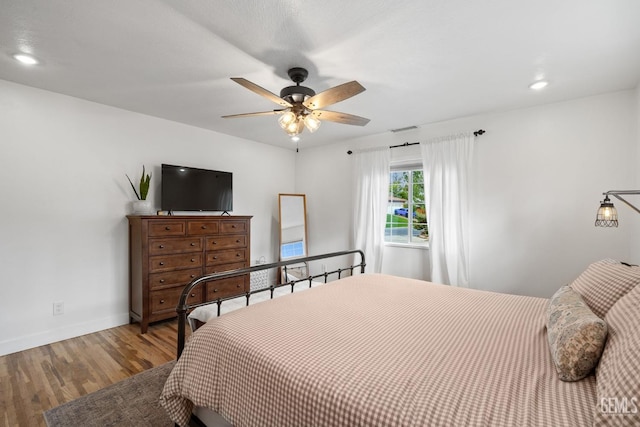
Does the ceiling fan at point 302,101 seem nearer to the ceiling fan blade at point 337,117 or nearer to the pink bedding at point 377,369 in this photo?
A: the ceiling fan blade at point 337,117

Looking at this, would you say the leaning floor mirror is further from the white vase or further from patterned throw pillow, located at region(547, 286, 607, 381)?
patterned throw pillow, located at region(547, 286, 607, 381)

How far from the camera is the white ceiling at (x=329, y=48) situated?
63.2 inches

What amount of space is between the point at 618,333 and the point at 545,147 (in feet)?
8.84

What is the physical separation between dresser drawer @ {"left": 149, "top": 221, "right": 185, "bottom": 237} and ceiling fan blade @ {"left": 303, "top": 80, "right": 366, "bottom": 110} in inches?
83.3

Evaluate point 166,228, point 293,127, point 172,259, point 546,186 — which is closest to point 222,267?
point 172,259

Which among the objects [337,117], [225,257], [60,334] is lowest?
[60,334]

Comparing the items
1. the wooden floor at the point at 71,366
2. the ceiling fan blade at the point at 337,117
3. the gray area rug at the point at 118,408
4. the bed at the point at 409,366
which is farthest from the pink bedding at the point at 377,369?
the ceiling fan blade at the point at 337,117

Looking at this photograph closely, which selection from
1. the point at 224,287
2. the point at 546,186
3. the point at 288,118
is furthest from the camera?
the point at 224,287

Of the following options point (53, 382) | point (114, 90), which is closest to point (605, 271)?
point (53, 382)

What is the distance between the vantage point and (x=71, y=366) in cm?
233

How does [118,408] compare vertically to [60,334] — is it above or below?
below

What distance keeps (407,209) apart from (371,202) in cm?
52

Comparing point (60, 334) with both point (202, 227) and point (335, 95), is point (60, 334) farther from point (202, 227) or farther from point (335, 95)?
point (335, 95)

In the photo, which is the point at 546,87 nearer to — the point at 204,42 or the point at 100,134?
the point at 204,42
